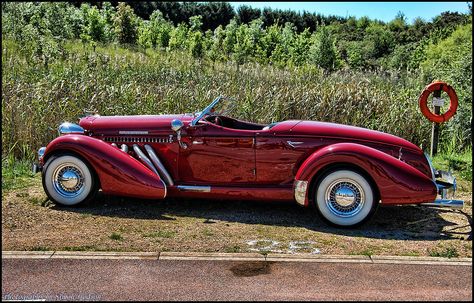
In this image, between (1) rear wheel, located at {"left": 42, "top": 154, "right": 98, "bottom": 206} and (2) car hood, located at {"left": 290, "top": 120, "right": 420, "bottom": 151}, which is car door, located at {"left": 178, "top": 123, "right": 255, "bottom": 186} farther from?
(1) rear wheel, located at {"left": 42, "top": 154, "right": 98, "bottom": 206}

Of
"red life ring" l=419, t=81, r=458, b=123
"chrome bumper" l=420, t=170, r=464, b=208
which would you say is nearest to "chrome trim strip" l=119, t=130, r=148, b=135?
"chrome bumper" l=420, t=170, r=464, b=208

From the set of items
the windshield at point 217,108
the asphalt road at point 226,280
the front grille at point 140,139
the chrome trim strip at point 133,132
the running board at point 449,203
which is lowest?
the asphalt road at point 226,280

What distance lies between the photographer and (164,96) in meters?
10.5

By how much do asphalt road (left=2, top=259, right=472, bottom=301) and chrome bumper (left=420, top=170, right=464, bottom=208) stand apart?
1291 millimetres

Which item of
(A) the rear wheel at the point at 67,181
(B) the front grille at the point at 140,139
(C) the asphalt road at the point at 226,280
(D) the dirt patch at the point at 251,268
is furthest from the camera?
(B) the front grille at the point at 140,139

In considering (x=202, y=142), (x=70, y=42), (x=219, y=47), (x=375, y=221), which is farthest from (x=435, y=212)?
(x=219, y=47)

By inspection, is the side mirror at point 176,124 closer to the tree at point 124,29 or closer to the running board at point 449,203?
the running board at point 449,203

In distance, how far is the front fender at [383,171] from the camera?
19.2 ft

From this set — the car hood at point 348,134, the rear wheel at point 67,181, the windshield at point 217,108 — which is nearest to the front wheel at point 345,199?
the car hood at point 348,134

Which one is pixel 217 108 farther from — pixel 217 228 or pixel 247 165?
pixel 217 228

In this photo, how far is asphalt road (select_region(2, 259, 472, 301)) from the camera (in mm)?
4113

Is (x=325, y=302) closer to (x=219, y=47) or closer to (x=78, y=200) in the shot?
(x=78, y=200)

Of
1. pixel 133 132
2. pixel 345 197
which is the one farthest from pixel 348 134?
pixel 133 132

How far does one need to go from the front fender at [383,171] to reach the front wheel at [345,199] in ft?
0.37
